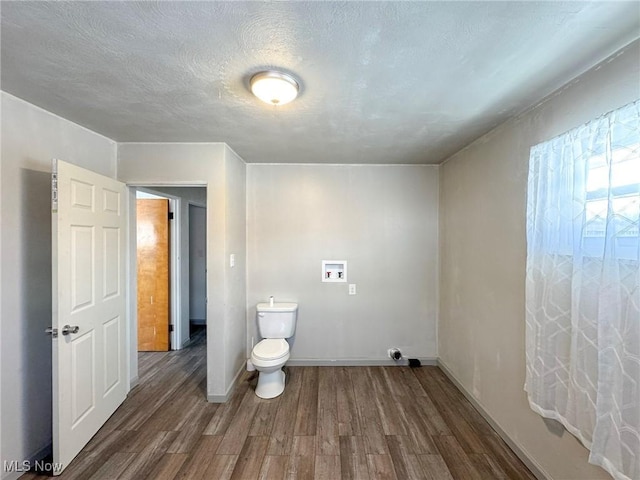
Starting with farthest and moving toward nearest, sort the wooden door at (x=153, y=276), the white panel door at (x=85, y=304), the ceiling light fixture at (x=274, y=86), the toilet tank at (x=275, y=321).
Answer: the wooden door at (x=153, y=276) → the toilet tank at (x=275, y=321) → the white panel door at (x=85, y=304) → the ceiling light fixture at (x=274, y=86)

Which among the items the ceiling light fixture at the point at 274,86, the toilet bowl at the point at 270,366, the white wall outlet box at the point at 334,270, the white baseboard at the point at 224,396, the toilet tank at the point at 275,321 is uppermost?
the ceiling light fixture at the point at 274,86

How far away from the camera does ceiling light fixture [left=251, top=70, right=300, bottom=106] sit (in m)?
1.28

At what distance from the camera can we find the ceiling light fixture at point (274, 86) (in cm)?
128

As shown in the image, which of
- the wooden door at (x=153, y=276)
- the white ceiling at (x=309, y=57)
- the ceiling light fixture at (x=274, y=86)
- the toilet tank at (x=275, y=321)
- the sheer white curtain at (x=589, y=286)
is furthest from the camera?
the wooden door at (x=153, y=276)

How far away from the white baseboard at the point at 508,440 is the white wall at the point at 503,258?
0.08 feet

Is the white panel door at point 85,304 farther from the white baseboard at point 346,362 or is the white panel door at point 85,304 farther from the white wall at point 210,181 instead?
the white baseboard at point 346,362

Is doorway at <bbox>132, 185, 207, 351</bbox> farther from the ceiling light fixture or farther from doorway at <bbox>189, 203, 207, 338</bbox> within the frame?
the ceiling light fixture

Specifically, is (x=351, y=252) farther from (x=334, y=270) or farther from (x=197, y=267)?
(x=197, y=267)

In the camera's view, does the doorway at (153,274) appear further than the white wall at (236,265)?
Yes

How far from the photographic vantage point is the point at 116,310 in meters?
2.15

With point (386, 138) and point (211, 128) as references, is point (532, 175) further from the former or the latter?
point (211, 128)

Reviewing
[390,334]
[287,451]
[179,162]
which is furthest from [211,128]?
[390,334]

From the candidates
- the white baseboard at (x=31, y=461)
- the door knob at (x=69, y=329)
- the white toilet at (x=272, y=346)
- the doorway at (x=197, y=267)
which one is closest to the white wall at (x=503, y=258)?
the white toilet at (x=272, y=346)

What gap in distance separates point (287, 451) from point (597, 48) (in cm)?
277
